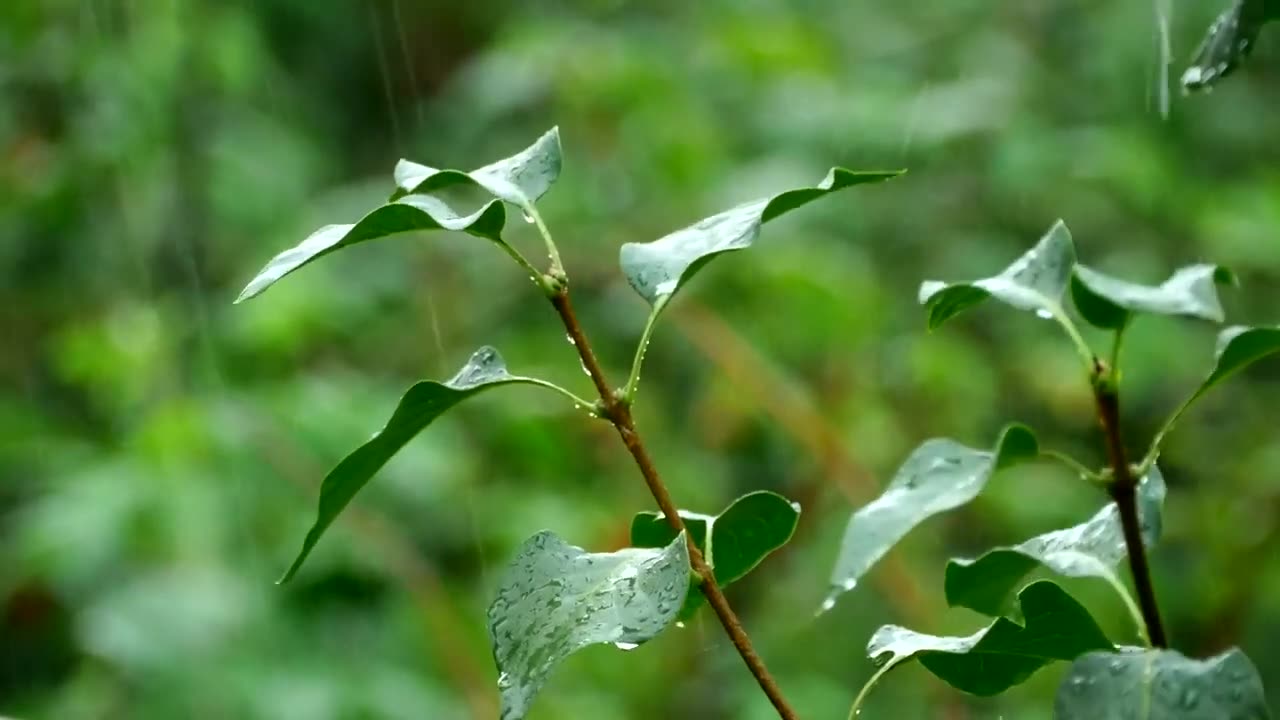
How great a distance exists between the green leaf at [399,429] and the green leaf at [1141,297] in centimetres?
16

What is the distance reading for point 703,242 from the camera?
→ 446mm

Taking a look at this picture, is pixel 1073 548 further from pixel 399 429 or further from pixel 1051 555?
pixel 399 429

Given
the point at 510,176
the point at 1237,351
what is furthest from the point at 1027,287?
the point at 510,176

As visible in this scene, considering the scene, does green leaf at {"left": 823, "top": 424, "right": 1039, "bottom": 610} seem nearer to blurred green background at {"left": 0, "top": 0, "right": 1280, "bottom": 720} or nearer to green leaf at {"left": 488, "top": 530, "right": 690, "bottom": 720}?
green leaf at {"left": 488, "top": 530, "right": 690, "bottom": 720}

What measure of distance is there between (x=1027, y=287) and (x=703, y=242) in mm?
104

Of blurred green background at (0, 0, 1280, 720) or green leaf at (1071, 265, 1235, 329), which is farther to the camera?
blurred green background at (0, 0, 1280, 720)

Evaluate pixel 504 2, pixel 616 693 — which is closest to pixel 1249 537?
pixel 616 693

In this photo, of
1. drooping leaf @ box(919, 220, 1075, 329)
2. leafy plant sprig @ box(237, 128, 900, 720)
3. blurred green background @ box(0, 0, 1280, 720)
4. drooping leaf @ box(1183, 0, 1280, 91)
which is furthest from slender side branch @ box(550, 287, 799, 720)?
blurred green background @ box(0, 0, 1280, 720)

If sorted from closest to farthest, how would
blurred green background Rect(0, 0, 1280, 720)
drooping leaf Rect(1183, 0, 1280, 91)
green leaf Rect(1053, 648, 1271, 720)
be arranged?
green leaf Rect(1053, 648, 1271, 720), drooping leaf Rect(1183, 0, 1280, 91), blurred green background Rect(0, 0, 1280, 720)

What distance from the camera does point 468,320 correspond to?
6.33 feet

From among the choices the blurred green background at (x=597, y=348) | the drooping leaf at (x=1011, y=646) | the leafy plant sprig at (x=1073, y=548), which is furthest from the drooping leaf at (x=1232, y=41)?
the blurred green background at (x=597, y=348)

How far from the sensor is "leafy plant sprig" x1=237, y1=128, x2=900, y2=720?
1.28 feet

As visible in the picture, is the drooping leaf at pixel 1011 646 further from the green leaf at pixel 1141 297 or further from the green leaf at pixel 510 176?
the green leaf at pixel 510 176

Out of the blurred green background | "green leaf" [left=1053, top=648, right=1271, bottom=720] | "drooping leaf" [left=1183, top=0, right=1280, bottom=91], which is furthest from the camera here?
the blurred green background
